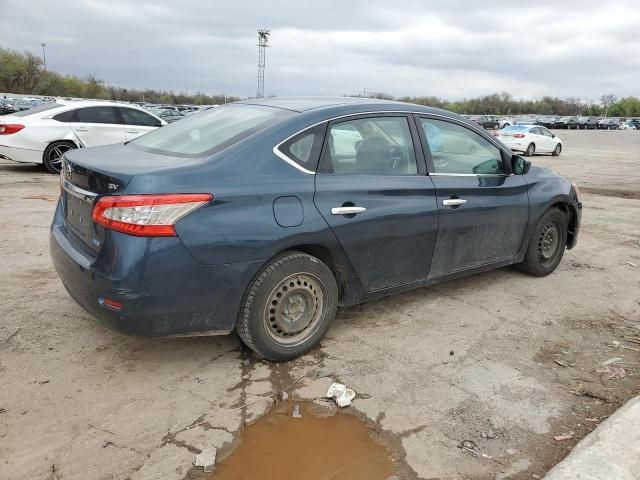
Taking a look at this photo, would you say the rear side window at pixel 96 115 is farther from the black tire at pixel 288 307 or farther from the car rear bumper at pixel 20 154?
the black tire at pixel 288 307

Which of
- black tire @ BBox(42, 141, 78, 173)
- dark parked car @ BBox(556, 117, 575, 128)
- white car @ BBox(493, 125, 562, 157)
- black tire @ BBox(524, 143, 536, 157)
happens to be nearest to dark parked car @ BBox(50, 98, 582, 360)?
black tire @ BBox(42, 141, 78, 173)

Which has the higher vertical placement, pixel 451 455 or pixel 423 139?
pixel 423 139

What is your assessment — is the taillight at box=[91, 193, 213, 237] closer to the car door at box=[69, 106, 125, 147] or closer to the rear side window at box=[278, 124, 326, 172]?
the rear side window at box=[278, 124, 326, 172]

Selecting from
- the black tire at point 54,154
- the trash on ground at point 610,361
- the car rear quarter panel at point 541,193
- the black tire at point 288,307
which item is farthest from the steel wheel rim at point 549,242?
the black tire at point 54,154

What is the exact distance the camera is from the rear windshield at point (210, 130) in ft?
11.6

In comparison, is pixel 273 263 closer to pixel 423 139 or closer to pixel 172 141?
pixel 172 141

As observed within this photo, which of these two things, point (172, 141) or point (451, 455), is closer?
point (451, 455)

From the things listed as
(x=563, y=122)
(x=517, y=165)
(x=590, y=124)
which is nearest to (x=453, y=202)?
(x=517, y=165)

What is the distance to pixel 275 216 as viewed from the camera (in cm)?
326

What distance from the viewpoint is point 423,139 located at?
13.8 ft

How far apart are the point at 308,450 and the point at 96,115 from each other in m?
10.5

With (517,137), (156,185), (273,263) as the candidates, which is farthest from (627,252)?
(517,137)

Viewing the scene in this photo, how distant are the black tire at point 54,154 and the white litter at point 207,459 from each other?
9822 mm

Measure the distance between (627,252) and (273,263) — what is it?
17.7 feet
